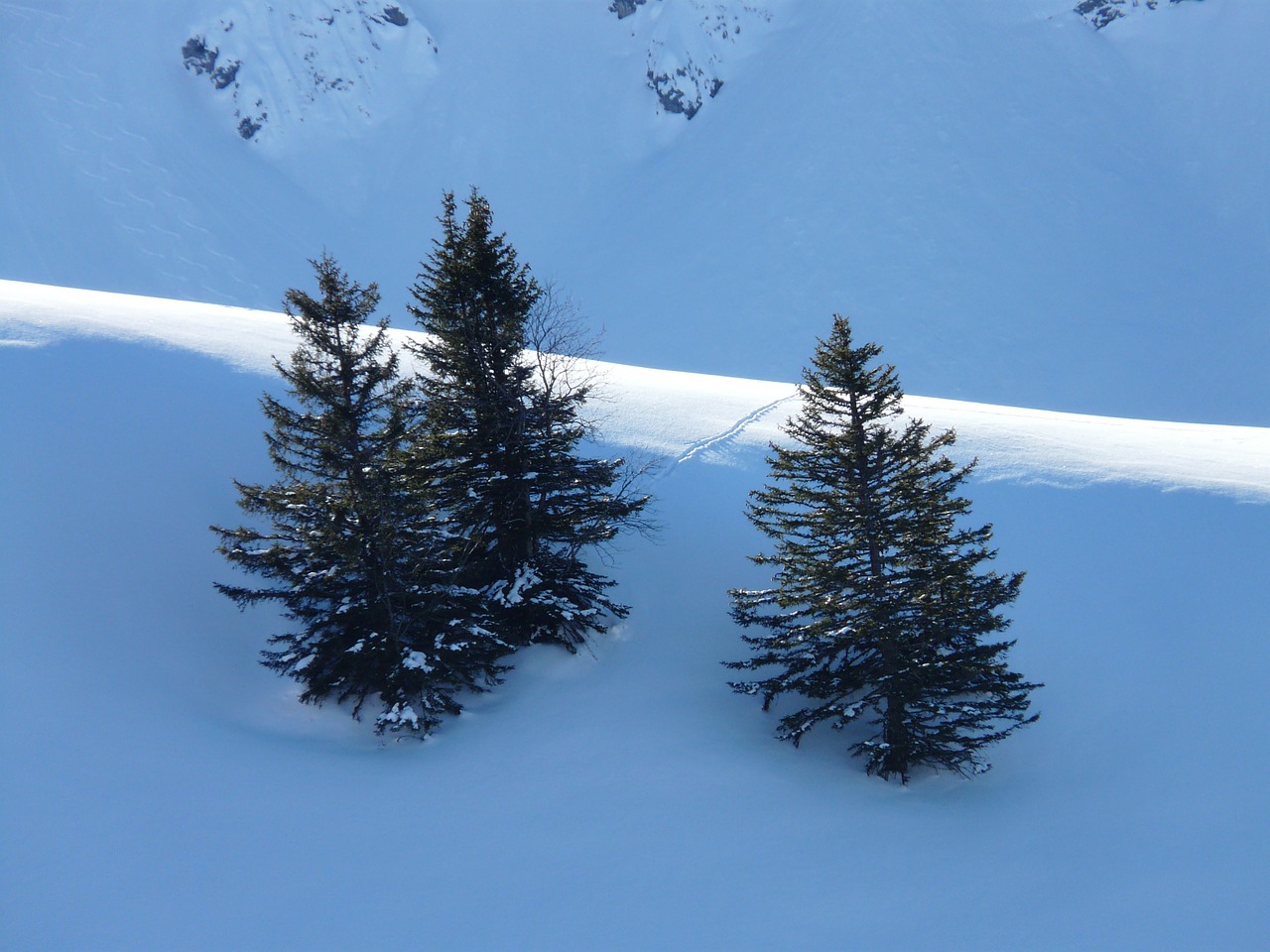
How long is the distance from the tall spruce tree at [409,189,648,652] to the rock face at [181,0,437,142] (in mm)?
76627

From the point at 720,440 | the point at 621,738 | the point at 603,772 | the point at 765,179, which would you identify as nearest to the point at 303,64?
the point at 765,179

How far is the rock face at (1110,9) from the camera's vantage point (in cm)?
7831

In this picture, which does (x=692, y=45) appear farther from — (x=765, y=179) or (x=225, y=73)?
(x=225, y=73)

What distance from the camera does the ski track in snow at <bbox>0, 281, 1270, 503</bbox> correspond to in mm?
19938

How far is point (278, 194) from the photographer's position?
3049 inches

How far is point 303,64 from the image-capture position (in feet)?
281

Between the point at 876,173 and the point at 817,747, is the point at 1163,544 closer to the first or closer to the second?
the point at 817,747

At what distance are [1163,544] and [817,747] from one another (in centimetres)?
845

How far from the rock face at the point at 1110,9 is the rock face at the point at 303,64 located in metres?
61.6

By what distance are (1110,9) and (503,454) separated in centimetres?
8729

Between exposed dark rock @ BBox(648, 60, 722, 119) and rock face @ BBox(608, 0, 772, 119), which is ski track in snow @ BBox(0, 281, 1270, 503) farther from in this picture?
rock face @ BBox(608, 0, 772, 119)

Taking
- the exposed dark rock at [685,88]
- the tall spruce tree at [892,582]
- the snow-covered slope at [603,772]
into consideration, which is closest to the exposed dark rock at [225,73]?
the exposed dark rock at [685,88]

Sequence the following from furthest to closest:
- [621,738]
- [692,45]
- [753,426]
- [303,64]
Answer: [303,64]
[692,45]
[753,426]
[621,738]

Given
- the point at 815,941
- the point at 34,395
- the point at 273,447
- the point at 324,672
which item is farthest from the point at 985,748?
the point at 34,395
